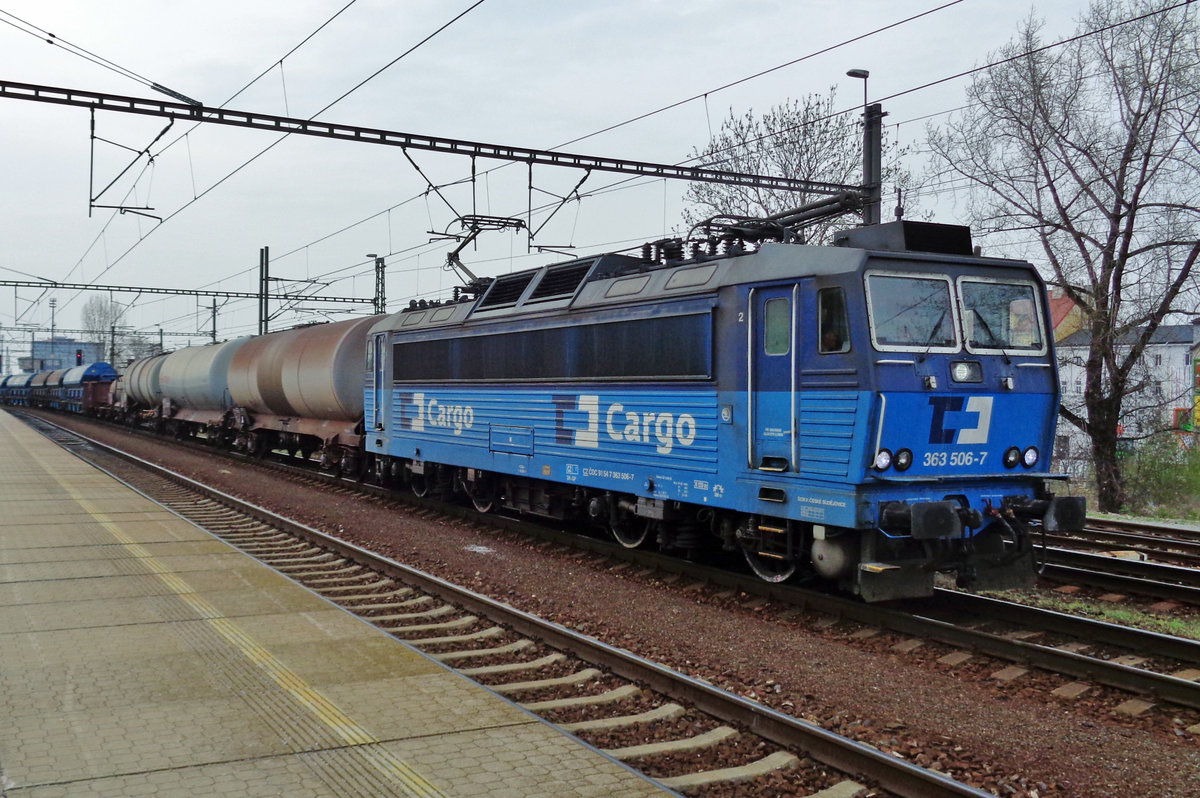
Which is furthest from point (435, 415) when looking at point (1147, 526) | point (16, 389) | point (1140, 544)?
point (16, 389)

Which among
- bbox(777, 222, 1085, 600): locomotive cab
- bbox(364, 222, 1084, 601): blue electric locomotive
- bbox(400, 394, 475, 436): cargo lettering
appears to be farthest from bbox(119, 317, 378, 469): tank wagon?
bbox(777, 222, 1085, 600): locomotive cab

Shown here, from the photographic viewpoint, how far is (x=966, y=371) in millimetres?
8578

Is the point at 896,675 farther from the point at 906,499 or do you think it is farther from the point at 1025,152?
the point at 1025,152

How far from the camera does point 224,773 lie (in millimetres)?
4750

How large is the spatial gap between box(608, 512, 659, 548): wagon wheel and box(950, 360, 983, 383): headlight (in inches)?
166

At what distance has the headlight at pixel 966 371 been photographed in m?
8.51

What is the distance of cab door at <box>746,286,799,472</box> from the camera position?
28.6 ft

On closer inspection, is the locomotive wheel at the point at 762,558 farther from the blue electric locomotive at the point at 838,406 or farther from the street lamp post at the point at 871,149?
the street lamp post at the point at 871,149

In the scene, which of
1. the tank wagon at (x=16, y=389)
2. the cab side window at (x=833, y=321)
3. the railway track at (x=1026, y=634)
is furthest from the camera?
the tank wagon at (x=16, y=389)

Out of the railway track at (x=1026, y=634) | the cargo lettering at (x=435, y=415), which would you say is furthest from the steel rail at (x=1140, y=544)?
the cargo lettering at (x=435, y=415)

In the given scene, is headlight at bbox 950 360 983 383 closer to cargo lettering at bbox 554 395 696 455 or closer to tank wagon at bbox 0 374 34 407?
cargo lettering at bbox 554 395 696 455

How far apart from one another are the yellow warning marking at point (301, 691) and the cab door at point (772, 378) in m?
4.57

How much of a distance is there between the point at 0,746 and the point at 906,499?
22.0 ft

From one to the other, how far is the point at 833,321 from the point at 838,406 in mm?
752
